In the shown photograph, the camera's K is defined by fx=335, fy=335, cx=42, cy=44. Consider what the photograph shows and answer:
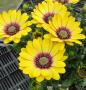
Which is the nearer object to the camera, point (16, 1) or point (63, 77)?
point (63, 77)

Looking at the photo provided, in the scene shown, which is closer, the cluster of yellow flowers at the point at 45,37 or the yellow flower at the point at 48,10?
the cluster of yellow flowers at the point at 45,37

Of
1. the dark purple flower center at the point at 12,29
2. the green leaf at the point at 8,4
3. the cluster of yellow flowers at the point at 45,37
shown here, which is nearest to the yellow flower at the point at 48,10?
the cluster of yellow flowers at the point at 45,37

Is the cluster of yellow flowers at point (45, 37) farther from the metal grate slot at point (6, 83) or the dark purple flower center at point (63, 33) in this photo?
the metal grate slot at point (6, 83)

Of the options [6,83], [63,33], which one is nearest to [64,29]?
[63,33]

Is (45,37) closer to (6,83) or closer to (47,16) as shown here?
(47,16)

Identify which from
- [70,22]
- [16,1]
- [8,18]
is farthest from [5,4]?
[70,22]

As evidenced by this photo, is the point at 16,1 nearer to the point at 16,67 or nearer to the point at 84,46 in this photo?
the point at 16,67
